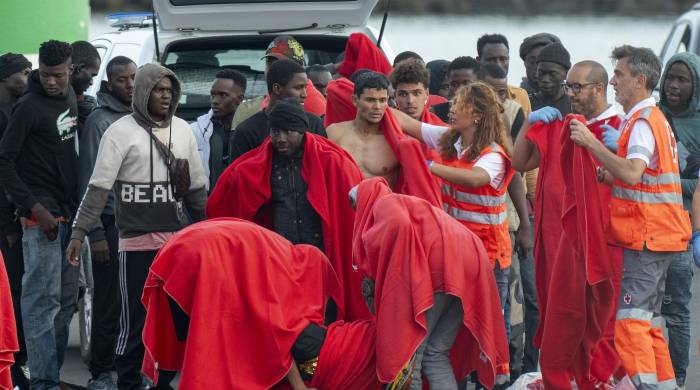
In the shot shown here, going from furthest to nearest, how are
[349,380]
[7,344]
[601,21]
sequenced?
[601,21] < [349,380] < [7,344]

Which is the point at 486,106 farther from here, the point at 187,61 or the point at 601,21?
the point at 601,21

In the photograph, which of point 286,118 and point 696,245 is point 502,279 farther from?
point 286,118

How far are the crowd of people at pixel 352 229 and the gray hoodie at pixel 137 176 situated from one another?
0.01 metres

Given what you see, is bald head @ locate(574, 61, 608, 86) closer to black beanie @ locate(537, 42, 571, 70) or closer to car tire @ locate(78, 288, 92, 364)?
black beanie @ locate(537, 42, 571, 70)

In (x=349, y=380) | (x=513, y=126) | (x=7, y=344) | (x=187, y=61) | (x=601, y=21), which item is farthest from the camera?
(x=601, y=21)

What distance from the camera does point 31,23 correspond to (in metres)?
13.3

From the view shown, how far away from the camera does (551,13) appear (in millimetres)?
34969

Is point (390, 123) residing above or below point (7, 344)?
above

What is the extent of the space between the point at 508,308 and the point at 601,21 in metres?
26.6

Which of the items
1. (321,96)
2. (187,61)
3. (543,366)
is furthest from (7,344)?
(187,61)

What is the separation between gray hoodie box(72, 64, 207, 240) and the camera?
8.11m

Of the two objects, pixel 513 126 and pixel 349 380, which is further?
pixel 513 126

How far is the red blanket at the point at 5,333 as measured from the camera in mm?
6242

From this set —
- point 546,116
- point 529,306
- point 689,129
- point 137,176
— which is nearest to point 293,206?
point 137,176
